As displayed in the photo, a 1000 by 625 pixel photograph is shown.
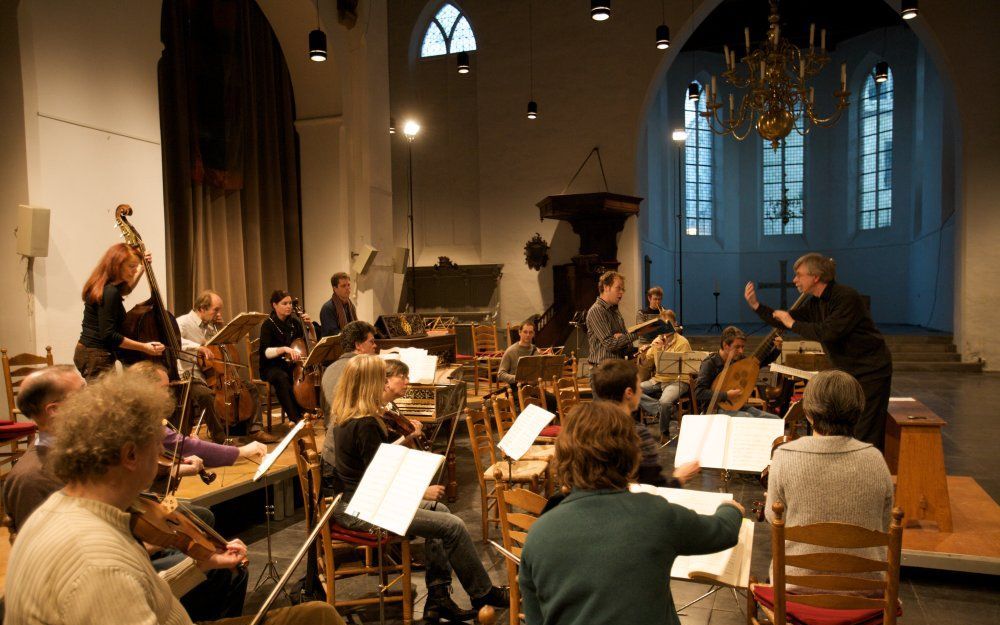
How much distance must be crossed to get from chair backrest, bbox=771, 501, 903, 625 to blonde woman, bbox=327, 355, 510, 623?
1536mm

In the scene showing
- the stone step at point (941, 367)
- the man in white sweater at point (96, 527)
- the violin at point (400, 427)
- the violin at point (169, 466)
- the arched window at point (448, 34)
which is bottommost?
the stone step at point (941, 367)

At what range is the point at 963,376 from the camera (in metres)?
11.1

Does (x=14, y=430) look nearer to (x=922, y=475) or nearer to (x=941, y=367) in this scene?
(x=922, y=475)

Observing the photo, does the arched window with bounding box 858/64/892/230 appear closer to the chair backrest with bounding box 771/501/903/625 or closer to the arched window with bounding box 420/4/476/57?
the arched window with bounding box 420/4/476/57

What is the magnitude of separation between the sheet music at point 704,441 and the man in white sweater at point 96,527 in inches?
80.3

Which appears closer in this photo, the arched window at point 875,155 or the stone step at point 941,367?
the stone step at point 941,367

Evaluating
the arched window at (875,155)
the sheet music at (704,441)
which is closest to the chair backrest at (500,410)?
the sheet music at (704,441)

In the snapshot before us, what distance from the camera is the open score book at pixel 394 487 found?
260 centimetres

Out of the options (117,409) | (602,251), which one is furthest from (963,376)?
(117,409)

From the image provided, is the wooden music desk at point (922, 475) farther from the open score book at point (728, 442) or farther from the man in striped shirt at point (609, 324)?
the man in striped shirt at point (609, 324)

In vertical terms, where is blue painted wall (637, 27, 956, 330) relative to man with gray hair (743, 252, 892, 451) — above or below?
above

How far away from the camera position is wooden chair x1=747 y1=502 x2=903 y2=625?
2.07 meters

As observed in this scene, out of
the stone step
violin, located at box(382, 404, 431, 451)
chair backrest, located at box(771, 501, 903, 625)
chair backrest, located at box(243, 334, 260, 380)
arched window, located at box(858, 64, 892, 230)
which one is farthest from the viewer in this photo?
arched window, located at box(858, 64, 892, 230)

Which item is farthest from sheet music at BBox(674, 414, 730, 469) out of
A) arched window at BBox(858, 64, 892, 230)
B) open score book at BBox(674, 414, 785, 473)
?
arched window at BBox(858, 64, 892, 230)
